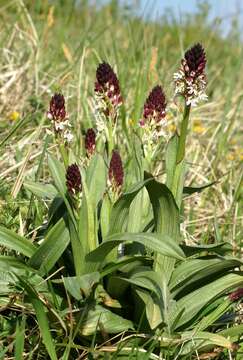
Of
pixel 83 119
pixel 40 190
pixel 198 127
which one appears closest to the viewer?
pixel 40 190

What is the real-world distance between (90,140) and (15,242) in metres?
0.36

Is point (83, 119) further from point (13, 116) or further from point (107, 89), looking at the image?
point (107, 89)

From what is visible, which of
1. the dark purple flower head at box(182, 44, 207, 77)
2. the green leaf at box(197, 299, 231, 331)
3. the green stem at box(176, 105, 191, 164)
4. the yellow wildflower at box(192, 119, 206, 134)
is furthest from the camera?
the yellow wildflower at box(192, 119, 206, 134)

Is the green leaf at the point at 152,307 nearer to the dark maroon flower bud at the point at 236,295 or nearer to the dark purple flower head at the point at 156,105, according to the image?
the dark maroon flower bud at the point at 236,295

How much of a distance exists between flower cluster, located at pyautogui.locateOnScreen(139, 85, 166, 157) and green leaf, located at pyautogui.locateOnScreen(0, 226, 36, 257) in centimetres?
45

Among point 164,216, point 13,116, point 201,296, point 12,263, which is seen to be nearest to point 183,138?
point 164,216

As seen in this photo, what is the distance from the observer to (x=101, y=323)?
192cm

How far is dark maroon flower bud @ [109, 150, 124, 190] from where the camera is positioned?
1.85m

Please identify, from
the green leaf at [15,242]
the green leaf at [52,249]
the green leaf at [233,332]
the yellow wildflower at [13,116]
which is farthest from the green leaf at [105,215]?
the yellow wildflower at [13,116]

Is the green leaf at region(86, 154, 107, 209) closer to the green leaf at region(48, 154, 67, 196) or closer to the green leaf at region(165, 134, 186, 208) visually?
the green leaf at region(48, 154, 67, 196)

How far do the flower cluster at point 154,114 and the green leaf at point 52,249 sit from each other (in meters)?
0.35

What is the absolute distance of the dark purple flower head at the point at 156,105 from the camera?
1852 millimetres

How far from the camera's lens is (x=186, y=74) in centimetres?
169

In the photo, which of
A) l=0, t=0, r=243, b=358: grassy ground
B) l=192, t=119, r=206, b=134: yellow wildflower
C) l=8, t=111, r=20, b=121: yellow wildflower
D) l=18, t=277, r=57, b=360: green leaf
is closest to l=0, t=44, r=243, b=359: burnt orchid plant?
l=18, t=277, r=57, b=360: green leaf
